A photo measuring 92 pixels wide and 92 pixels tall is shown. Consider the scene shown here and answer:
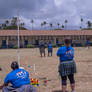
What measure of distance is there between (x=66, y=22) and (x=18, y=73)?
98399 mm

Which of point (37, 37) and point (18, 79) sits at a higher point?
point (37, 37)

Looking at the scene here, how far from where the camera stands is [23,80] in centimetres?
434

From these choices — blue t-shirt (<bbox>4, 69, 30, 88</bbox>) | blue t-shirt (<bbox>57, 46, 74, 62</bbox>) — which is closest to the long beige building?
blue t-shirt (<bbox>57, 46, 74, 62</bbox>)

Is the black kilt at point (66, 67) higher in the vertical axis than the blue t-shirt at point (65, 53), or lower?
lower

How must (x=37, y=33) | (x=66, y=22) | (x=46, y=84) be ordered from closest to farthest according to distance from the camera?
(x=46, y=84)
(x=37, y=33)
(x=66, y=22)

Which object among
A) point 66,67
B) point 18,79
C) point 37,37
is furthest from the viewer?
point 37,37

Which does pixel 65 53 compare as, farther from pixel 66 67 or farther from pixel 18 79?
pixel 18 79

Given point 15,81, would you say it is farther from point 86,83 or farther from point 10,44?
point 10,44

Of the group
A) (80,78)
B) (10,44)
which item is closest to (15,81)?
(80,78)

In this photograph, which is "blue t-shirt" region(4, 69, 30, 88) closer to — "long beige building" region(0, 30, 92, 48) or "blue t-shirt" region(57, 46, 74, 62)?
"blue t-shirt" region(57, 46, 74, 62)

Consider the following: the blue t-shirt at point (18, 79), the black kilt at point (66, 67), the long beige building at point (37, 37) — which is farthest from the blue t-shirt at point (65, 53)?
the long beige building at point (37, 37)

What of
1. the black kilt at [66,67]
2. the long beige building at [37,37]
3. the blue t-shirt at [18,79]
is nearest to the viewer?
the blue t-shirt at [18,79]

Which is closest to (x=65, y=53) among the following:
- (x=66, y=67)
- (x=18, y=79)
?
(x=66, y=67)

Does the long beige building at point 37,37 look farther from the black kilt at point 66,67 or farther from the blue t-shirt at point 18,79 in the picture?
the blue t-shirt at point 18,79
